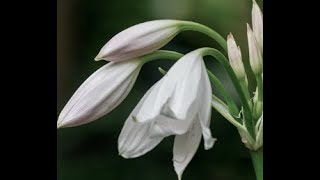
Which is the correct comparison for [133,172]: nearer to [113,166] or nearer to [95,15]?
[113,166]

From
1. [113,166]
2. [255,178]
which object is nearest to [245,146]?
[255,178]

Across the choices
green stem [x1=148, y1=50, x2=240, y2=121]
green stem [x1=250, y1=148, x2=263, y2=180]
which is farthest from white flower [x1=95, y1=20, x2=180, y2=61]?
green stem [x1=250, y1=148, x2=263, y2=180]

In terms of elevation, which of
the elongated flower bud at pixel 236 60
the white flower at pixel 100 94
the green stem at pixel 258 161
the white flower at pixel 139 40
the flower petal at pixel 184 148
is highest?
the white flower at pixel 139 40

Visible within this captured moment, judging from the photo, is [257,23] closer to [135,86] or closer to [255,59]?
[255,59]

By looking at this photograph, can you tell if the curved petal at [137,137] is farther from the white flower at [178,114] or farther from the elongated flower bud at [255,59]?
the elongated flower bud at [255,59]

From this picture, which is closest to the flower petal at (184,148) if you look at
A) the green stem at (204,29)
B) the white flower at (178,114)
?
the white flower at (178,114)
